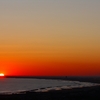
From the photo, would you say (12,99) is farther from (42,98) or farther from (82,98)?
(82,98)

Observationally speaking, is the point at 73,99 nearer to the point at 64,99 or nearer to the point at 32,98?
the point at 64,99

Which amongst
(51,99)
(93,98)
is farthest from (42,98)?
(93,98)

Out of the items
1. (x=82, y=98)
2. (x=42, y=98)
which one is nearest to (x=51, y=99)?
(x=42, y=98)

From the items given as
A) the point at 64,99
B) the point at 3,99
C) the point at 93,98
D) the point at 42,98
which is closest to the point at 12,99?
the point at 3,99

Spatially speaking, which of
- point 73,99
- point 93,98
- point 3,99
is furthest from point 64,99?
point 3,99

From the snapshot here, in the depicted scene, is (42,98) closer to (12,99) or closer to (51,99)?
(51,99)

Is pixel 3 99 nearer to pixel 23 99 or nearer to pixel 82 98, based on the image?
pixel 23 99
